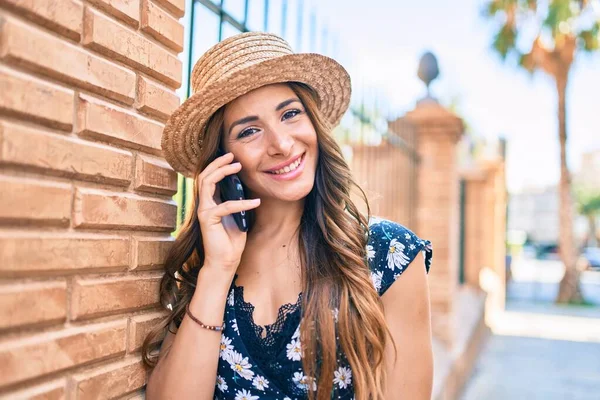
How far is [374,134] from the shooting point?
4512 mm

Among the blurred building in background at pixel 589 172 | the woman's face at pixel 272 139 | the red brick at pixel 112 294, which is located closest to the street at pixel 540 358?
the woman's face at pixel 272 139

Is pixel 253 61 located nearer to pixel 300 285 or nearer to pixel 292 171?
pixel 292 171

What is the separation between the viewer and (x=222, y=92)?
6.11 feet

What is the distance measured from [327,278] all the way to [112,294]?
71cm

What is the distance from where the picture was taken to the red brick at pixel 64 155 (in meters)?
1.20

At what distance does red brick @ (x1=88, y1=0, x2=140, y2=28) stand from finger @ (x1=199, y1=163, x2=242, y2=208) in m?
0.51

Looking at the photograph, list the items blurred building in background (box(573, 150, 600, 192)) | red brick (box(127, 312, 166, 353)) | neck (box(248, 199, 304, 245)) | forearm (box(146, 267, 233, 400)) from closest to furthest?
red brick (box(127, 312, 166, 353)), forearm (box(146, 267, 233, 400)), neck (box(248, 199, 304, 245)), blurred building in background (box(573, 150, 600, 192))

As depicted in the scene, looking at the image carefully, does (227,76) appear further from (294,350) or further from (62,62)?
(294,350)

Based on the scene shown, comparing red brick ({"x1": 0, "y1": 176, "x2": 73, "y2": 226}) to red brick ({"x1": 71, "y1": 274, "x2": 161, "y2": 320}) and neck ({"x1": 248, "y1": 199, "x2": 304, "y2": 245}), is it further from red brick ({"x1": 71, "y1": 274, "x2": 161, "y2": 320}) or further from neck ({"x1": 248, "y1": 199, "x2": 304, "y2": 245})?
neck ({"x1": 248, "y1": 199, "x2": 304, "y2": 245})

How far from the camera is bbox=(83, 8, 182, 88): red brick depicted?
57.2 inches

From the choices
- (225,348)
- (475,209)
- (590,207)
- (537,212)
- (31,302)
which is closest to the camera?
(31,302)

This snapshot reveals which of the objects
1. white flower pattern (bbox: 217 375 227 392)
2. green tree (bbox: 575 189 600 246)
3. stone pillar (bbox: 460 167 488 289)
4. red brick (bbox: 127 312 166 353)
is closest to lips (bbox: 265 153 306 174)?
red brick (bbox: 127 312 166 353)

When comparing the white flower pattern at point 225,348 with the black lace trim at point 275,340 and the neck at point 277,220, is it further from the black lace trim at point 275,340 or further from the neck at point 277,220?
the neck at point 277,220

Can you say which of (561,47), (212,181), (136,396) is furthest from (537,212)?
(136,396)
